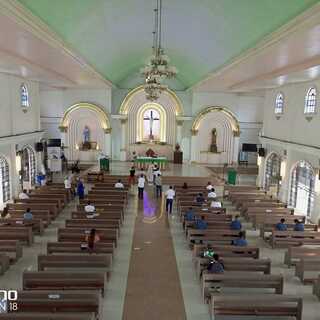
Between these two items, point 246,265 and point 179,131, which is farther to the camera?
point 179,131

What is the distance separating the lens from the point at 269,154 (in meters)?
24.4

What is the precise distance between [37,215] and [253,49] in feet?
36.8

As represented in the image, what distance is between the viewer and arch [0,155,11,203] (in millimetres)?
19542

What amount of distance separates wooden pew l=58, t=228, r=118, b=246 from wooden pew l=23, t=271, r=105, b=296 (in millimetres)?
3025

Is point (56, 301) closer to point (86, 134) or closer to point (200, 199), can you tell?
point (200, 199)

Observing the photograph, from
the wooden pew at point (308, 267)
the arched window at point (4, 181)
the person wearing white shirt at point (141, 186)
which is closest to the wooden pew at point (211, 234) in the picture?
the wooden pew at point (308, 267)

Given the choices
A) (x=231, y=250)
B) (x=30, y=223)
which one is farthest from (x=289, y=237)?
(x=30, y=223)

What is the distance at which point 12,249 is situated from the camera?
37.3 ft

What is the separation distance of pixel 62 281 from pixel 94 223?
4853mm

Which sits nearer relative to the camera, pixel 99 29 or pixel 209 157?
pixel 99 29

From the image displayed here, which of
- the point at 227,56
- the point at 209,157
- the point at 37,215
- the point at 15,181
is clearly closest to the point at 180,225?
the point at 37,215

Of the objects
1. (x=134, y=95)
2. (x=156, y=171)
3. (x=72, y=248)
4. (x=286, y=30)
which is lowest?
(x=72, y=248)

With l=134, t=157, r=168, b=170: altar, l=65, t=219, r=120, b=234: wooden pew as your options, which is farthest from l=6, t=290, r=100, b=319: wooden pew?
l=134, t=157, r=168, b=170: altar

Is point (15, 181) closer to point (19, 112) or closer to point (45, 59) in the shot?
point (19, 112)
